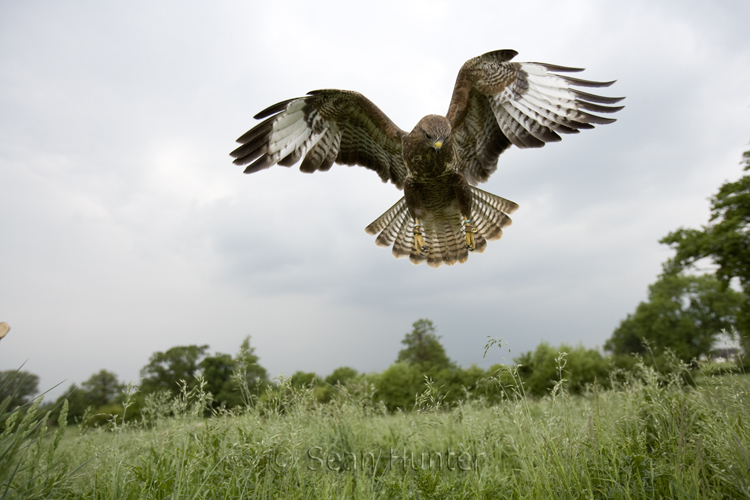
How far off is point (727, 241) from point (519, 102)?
17.2 m

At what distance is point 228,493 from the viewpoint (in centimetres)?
253

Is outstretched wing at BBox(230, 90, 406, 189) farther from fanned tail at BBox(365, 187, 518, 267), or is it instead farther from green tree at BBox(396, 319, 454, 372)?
green tree at BBox(396, 319, 454, 372)

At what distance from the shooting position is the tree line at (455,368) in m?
3.67

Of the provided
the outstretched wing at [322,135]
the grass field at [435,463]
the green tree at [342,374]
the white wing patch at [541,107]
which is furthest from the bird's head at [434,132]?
the green tree at [342,374]

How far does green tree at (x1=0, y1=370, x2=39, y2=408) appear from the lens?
2152 mm

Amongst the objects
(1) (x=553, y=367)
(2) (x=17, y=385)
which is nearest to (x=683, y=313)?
(1) (x=553, y=367)

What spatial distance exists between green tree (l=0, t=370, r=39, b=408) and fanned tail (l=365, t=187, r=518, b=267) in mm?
5394

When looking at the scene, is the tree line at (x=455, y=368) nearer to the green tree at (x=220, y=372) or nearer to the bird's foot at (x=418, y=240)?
the green tree at (x=220, y=372)

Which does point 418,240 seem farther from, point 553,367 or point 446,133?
point 553,367

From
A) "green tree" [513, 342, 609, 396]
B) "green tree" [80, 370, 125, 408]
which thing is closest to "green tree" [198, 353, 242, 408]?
"green tree" [80, 370, 125, 408]

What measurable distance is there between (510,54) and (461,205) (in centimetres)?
225

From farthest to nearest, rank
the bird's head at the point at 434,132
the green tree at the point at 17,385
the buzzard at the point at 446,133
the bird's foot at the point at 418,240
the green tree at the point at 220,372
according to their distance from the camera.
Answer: the green tree at the point at 220,372, the bird's foot at the point at 418,240, the buzzard at the point at 446,133, the bird's head at the point at 434,132, the green tree at the point at 17,385

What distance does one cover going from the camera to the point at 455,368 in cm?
1295

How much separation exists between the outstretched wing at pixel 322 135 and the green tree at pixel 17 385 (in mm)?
3454
